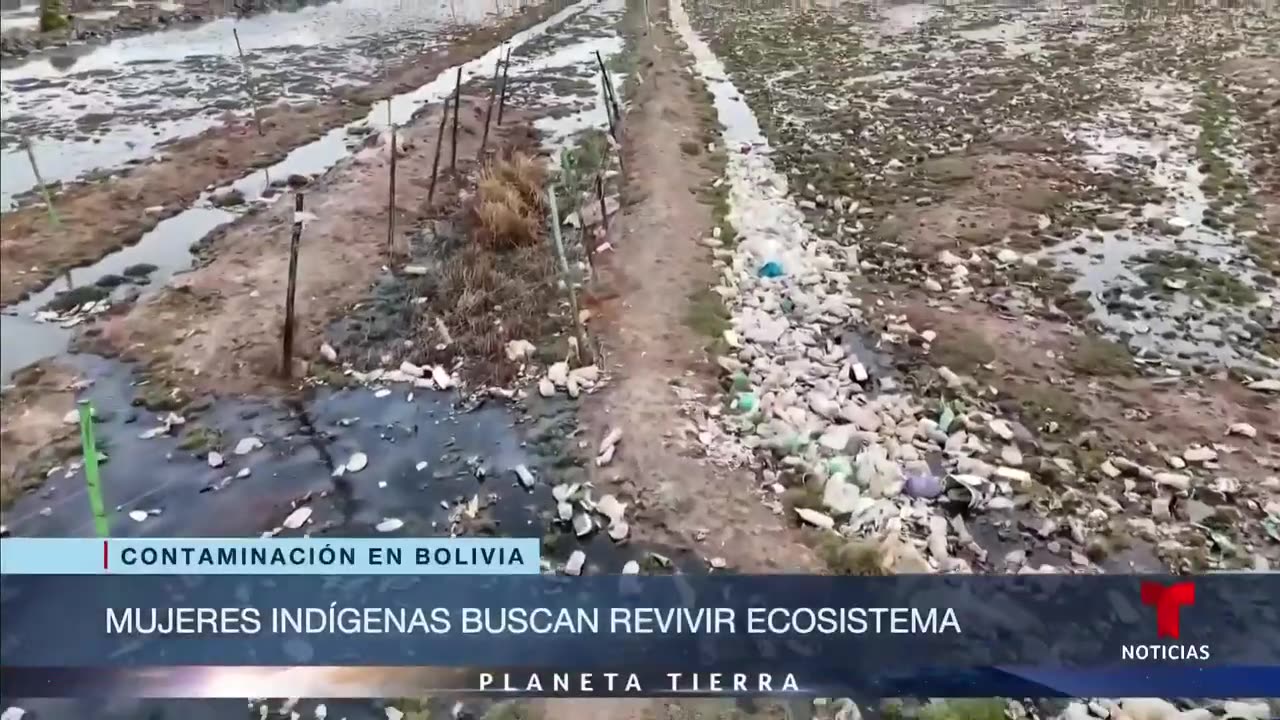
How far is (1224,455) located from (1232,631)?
809 millimetres

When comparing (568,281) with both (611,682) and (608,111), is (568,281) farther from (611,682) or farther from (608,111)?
(608,111)

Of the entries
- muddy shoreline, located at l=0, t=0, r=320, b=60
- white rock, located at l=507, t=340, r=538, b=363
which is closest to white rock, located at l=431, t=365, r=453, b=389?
white rock, located at l=507, t=340, r=538, b=363

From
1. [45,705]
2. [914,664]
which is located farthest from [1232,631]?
[45,705]

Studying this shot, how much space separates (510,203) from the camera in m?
2.25

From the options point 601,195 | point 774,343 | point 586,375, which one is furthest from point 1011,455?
point 601,195

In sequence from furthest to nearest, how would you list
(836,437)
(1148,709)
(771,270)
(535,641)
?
(771,270)
(836,437)
(1148,709)
(535,641)

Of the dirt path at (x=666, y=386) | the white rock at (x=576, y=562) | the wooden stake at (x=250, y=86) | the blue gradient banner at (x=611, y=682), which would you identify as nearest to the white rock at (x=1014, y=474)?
the dirt path at (x=666, y=386)

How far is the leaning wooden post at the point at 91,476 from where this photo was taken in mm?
1415

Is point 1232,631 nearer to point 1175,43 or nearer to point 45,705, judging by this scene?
point 1175,43

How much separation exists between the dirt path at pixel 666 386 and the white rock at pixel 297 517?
61 cm

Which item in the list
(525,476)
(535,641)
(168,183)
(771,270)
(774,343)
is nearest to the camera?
(535,641)

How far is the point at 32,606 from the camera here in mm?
1297

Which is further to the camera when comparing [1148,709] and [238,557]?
[1148,709]

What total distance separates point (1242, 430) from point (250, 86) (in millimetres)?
2490
